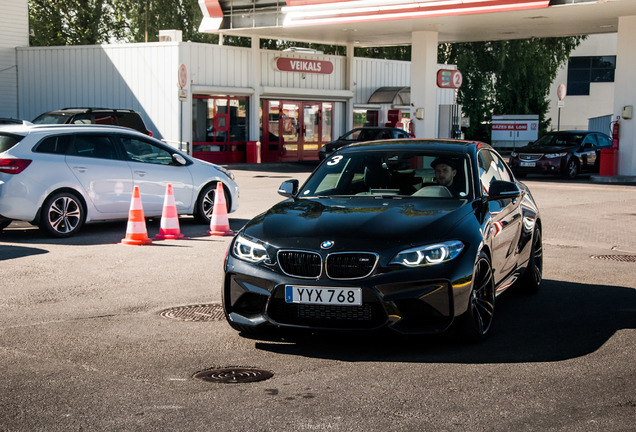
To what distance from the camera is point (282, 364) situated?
5.83 meters

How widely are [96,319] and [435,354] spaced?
2.85 m

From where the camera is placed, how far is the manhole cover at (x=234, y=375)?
5434 mm

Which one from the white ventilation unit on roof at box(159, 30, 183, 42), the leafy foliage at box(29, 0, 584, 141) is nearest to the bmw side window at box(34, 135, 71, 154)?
the white ventilation unit on roof at box(159, 30, 183, 42)

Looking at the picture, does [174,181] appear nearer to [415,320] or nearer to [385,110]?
[415,320]

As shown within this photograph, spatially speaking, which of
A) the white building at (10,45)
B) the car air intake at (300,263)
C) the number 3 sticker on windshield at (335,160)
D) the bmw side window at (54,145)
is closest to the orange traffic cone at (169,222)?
the bmw side window at (54,145)

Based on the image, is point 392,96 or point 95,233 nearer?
point 95,233

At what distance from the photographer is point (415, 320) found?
236 inches

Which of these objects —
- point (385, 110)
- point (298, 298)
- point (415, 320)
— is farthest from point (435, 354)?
point (385, 110)

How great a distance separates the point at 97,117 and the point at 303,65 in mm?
13929

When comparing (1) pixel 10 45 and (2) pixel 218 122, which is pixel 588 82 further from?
(1) pixel 10 45

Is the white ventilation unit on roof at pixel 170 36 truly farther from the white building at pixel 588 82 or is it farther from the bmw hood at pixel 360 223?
the white building at pixel 588 82

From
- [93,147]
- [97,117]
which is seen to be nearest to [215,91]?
[97,117]

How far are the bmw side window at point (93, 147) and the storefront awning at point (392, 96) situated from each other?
2652cm

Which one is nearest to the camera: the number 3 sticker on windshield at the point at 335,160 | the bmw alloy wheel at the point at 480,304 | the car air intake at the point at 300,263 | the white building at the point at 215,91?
the car air intake at the point at 300,263
